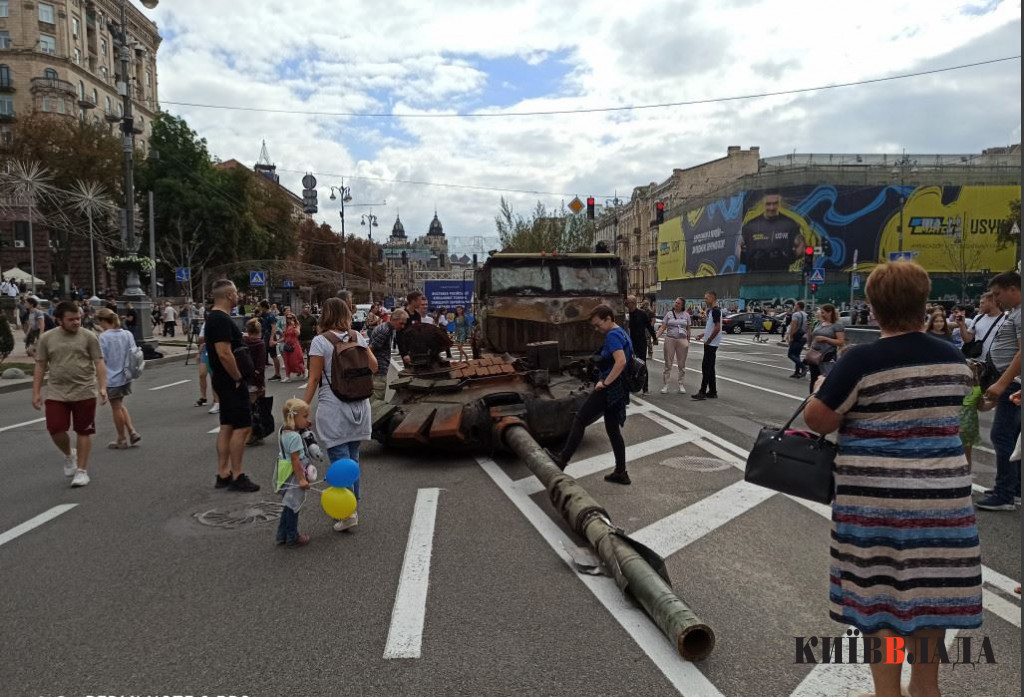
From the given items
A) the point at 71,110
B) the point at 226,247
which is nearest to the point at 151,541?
the point at 226,247

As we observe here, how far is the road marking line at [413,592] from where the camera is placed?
3.44m

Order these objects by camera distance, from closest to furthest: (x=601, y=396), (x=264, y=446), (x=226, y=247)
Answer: (x=601, y=396), (x=264, y=446), (x=226, y=247)

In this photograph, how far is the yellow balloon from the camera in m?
4.93

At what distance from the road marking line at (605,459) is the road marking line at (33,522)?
3.92 metres

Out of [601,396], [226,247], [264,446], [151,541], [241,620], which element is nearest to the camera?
[241,620]

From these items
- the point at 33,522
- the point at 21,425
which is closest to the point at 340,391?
the point at 33,522

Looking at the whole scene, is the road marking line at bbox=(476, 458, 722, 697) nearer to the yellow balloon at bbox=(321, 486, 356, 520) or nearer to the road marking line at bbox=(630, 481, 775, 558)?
the road marking line at bbox=(630, 481, 775, 558)

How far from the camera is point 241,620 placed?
3.75 metres

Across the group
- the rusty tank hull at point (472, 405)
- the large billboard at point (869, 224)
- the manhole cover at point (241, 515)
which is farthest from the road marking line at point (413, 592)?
the large billboard at point (869, 224)

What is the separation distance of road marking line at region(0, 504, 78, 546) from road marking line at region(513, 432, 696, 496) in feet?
12.9

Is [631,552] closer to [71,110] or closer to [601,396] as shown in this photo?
[601,396]

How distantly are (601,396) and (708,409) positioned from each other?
5.01 meters

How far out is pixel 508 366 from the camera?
7957mm

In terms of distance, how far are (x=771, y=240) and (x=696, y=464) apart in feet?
173
